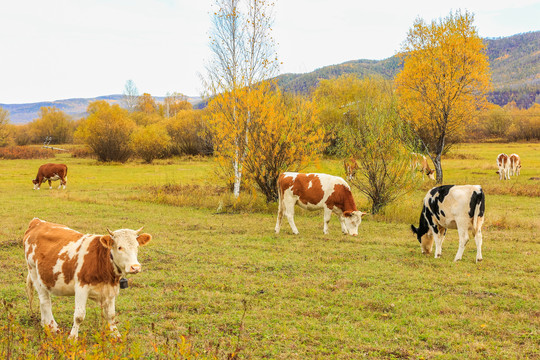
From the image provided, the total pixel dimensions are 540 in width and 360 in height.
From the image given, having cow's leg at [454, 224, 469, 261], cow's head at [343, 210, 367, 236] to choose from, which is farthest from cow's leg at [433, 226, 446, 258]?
cow's head at [343, 210, 367, 236]

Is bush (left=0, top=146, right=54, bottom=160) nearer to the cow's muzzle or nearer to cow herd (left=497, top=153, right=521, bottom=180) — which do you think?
cow herd (left=497, top=153, right=521, bottom=180)

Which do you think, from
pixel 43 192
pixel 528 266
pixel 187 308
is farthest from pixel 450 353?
pixel 43 192

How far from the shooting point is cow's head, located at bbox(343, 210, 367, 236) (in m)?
12.2

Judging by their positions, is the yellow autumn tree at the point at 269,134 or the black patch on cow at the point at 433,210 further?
the yellow autumn tree at the point at 269,134

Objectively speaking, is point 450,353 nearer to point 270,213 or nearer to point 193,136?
point 270,213

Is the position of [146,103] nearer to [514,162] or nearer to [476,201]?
[514,162]

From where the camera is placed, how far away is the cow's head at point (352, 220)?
1220 centimetres

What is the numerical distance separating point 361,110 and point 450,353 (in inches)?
450

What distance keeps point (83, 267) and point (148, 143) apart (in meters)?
39.7

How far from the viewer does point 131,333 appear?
578 cm

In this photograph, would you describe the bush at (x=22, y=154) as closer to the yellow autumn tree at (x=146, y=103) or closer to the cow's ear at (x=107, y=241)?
the cow's ear at (x=107, y=241)

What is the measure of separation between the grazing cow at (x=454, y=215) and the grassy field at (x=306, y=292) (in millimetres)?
432

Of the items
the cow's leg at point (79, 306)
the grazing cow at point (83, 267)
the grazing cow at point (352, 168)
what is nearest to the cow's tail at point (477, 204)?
the grazing cow at point (352, 168)

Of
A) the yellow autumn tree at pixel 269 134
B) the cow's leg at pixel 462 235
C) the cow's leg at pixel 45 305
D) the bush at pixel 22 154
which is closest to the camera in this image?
the cow's leg at pixel 45 305
